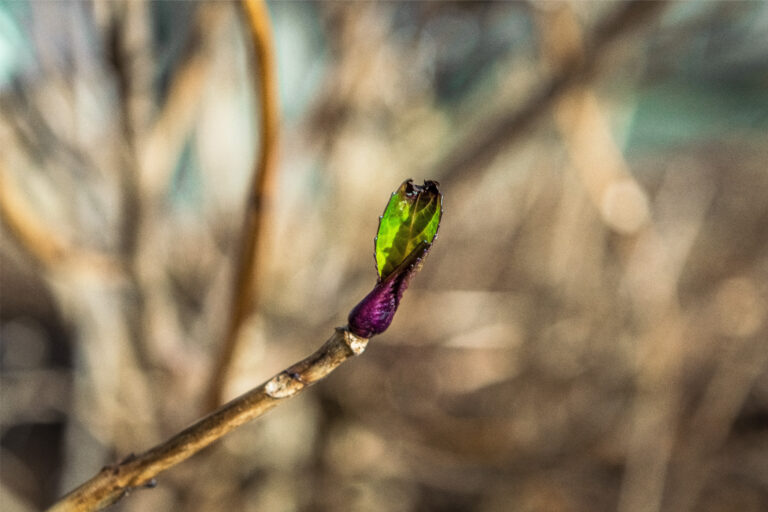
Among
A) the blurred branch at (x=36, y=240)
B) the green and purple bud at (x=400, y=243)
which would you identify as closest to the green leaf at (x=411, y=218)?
the green and purple bud at (x=400, y=243)

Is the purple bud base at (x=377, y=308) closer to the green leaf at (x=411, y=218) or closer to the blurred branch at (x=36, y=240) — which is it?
the green leaf at (x=411, y=218)

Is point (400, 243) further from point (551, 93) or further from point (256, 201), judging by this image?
point (551, 93)

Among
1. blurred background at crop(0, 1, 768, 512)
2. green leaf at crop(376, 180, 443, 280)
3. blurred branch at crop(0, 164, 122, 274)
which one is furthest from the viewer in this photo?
blurred background at crop(0, 1, 768, 512)

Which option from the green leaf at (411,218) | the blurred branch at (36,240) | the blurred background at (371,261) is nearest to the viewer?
the green leaf at (411,218)

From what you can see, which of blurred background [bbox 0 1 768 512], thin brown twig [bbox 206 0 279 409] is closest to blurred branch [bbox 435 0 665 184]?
blurred background [bbox 0 1 768 512]

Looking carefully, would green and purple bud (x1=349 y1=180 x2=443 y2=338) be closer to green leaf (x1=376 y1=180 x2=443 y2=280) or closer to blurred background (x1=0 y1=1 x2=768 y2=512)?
green leaf (x1=376 y1=180 x2=443 y2=280)

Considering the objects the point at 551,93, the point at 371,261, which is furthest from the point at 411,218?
Answer: the point at 371,261
